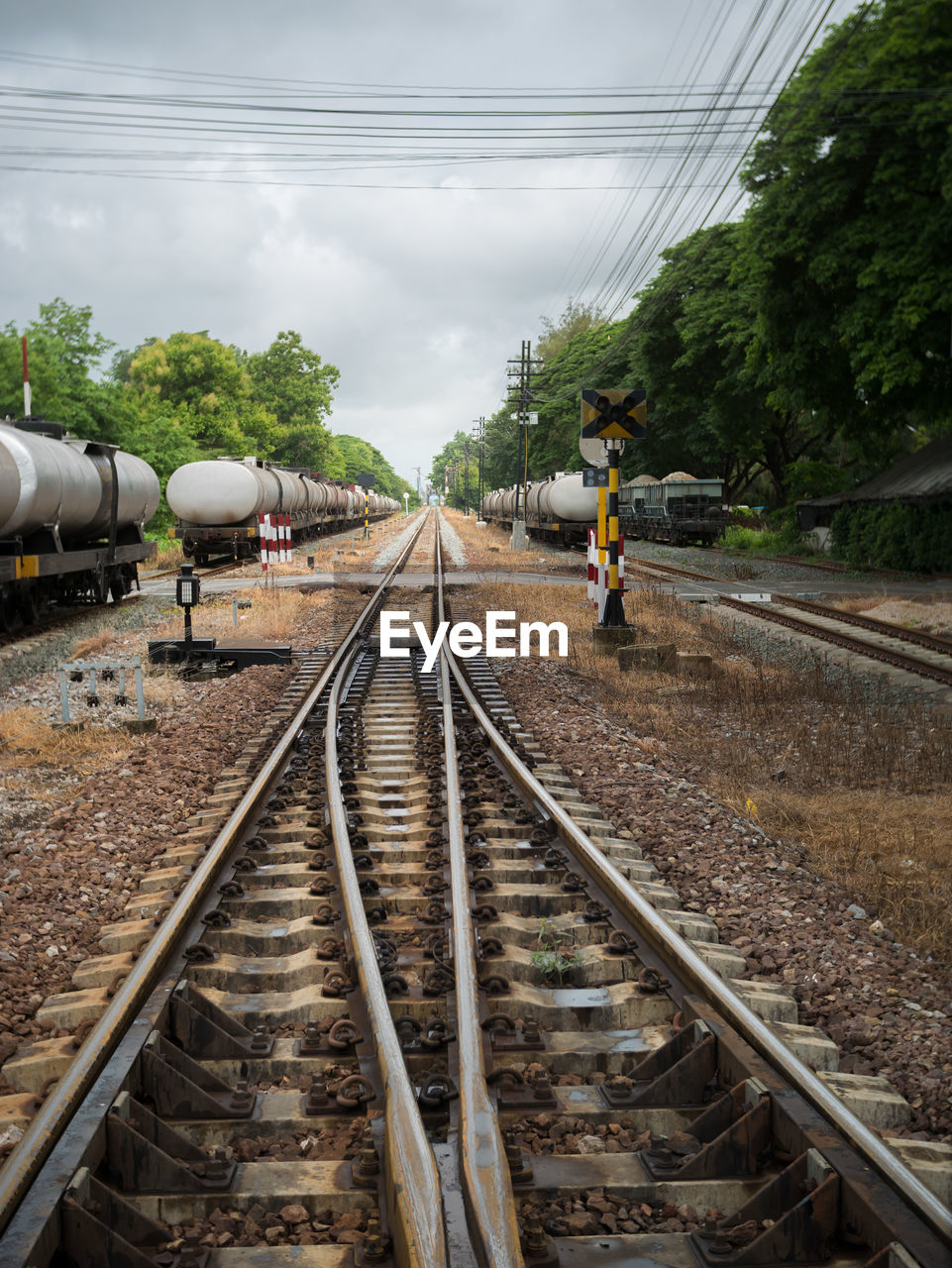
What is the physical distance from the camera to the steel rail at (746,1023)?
2.65 metres

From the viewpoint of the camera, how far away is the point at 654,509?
42.4m

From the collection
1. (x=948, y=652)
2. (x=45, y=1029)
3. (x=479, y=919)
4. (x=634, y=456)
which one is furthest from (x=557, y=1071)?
(x=634, y=456)

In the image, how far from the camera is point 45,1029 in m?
3.83

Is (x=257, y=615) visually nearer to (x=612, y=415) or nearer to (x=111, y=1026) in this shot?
(x=612, y=415)

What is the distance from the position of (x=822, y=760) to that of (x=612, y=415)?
5.94 metres

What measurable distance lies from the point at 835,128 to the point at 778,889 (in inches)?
838

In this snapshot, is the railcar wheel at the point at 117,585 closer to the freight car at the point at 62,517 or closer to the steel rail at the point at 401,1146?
the freight car at the point at 62,517

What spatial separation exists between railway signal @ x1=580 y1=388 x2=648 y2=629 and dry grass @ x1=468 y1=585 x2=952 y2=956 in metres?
0.79

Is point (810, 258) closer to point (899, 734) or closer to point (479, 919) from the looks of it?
point (899, 734)

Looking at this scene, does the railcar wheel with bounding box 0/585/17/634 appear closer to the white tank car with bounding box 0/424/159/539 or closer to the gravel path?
the white tank car with bounding box 0/424/159/539

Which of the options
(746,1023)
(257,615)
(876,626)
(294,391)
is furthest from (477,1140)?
(294,391)

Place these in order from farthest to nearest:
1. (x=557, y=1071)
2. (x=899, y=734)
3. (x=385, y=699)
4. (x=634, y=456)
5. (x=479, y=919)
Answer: (x=634, y=456) < (x=385, y=699) < (x=899, y=734) < (x=479, y=919) < (x=557, y=1071)

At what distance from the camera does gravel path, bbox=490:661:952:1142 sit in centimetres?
373

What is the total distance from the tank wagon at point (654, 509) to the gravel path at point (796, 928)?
2950cm
